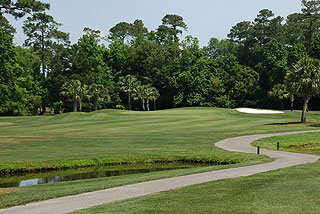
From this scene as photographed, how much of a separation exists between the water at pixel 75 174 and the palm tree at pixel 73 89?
68663mm

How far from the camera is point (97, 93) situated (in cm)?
9400

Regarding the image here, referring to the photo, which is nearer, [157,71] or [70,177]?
[70,177]

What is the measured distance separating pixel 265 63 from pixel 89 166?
262ft

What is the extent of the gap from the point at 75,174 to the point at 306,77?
34.5m

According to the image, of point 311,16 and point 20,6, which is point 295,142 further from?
point 311,16

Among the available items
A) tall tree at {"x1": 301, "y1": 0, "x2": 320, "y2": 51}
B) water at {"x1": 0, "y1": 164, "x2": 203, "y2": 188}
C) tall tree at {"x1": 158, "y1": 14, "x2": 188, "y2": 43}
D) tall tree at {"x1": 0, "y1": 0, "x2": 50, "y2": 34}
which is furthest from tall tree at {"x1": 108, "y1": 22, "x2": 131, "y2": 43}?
water at {"x1": 0, "y1": 164, "x2": 203, "y2": 188}


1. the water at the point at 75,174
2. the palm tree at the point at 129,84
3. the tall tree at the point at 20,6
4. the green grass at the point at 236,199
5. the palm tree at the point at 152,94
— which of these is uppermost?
the tall tree at the point at 20,6

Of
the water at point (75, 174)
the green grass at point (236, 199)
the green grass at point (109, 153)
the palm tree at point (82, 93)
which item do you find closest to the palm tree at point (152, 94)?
the palm tree at point (82, 93)

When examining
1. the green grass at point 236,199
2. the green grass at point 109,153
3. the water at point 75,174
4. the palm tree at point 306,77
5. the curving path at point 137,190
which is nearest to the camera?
the green grass at point 236,199

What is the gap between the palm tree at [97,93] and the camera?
93625 mm

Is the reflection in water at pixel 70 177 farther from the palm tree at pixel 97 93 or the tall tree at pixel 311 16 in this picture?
the tall tree at pixel 311 16

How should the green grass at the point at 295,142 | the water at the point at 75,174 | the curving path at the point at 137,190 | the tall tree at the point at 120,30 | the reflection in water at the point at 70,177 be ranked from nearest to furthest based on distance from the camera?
the curving path at the point at 137,190 < the reflection in water at the point at 70,177 < the water at the point at 75,174 < the green grass at the point at 295,142 < the tall tree at the point at 120,30

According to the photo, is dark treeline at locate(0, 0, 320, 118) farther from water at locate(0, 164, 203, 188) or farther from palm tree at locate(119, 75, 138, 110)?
water at locate(0, 164, 203, 188)

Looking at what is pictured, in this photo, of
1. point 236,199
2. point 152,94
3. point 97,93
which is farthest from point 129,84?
point 236,199
